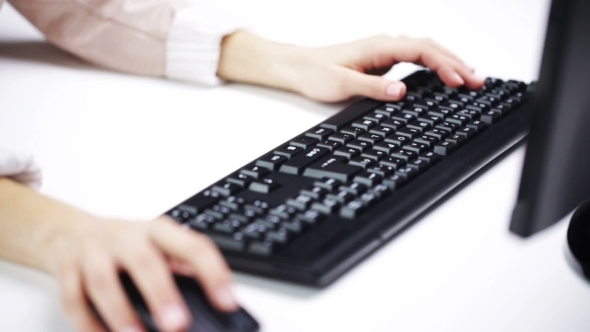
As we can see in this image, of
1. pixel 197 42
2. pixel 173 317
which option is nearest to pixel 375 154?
pixel 173 317

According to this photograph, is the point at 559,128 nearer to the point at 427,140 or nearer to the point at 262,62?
the point at 427,140

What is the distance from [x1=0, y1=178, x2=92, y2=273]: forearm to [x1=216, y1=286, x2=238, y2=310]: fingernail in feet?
0.36

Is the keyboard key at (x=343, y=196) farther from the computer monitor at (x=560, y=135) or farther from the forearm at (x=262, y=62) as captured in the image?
the forearm at (x=262, y=62)

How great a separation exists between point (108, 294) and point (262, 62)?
448mm

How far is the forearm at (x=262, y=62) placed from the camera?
28.5 inches

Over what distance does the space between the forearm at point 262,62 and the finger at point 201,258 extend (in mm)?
374

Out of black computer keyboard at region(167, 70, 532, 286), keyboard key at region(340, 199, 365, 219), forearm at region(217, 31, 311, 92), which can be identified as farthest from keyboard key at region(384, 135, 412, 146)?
forearm at region(217, 31, 311, 92)

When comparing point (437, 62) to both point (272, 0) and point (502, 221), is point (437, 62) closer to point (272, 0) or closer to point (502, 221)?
point (502, 221)

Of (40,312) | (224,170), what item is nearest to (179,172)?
(224,170)

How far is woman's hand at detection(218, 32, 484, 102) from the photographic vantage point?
0.65 meters

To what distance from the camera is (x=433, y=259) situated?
1.39 feet

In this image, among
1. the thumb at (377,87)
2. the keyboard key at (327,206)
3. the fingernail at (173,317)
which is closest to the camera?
the fingernail at (173,317)

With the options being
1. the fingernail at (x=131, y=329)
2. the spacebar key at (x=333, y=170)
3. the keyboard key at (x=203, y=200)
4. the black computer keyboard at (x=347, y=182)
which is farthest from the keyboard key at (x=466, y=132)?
the fingernail at (x=131, y=329)

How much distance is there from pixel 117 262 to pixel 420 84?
1.30 ft
